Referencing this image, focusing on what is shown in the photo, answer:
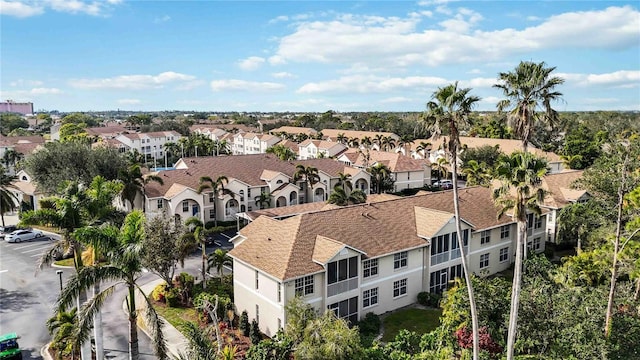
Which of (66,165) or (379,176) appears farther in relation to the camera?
(379,176)

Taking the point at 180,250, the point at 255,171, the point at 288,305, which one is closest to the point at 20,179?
the point at 255,171

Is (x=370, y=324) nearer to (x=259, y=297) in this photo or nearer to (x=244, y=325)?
(x=259, y=297)

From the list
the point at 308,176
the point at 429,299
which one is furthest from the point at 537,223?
the point at 308,176

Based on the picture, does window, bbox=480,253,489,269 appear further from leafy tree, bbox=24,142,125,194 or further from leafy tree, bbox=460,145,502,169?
leafy tree, bbox=24,142,125,194

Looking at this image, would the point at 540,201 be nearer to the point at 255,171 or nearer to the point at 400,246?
the point at 400,246

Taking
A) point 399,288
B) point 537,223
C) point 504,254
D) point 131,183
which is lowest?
point 399,288

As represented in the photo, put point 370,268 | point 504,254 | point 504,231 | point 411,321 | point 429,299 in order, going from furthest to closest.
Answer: point 504,254 < point 504,231 < point 429,299 < point 370,268 < point 411,321

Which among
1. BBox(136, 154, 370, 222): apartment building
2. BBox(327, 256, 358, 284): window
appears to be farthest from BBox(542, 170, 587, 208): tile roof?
BBox(136, 154, 370, 222): apartment building

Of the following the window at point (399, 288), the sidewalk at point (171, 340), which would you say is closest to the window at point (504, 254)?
the window at point (399, 288)

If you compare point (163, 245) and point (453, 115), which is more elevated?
point (453, 115)
